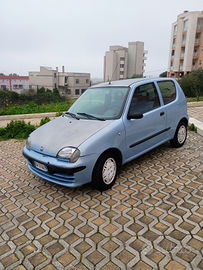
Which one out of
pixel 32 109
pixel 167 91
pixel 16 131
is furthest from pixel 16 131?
pixel 167 91

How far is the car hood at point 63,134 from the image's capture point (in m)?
3.44

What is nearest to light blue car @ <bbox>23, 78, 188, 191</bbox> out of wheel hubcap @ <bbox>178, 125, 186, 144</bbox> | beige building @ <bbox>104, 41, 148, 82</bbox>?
wheel hubcap @ <bbox>178, 125, 186, 144</bbox>

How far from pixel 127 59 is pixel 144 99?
87.1m

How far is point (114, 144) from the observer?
3680 mm

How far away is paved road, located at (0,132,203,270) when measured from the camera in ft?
7.72

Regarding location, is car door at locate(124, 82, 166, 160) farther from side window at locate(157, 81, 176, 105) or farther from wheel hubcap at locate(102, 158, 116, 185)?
wheel hubcap at locate(102, 158, 116, 185)

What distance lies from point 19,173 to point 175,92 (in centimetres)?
409

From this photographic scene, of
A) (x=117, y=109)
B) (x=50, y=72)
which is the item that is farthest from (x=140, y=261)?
(x=50, y=72)

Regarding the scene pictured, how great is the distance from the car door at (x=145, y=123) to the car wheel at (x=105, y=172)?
45 cm

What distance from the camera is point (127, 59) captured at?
85875 mm

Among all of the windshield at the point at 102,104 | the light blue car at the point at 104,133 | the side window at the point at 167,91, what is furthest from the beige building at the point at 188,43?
the windshield at the point at 102,104

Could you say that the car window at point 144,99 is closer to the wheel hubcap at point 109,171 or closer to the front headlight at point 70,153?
the wheel hubcap at point 109,171

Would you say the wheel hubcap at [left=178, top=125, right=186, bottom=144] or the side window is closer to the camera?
the side window

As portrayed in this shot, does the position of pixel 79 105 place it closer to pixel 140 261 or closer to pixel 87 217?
pixel 87 217
